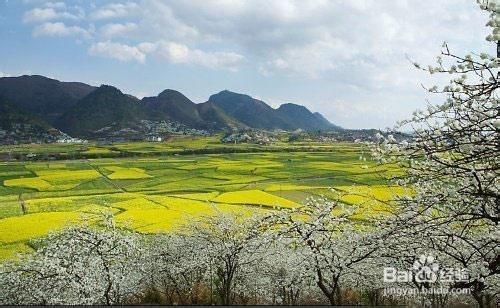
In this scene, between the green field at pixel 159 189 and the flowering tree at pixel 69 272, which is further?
the green field at pixel 159 189

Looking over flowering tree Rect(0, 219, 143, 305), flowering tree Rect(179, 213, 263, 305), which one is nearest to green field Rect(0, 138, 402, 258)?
flowering tree Rect(179, 213, 263, 305)

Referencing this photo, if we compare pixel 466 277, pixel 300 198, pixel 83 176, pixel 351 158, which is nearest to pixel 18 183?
pixel 83 176

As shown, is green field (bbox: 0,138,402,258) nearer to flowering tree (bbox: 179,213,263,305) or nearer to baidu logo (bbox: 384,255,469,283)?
flowering tree (bbox: 179,213,263,305)

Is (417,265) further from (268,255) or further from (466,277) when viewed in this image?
(268,255)

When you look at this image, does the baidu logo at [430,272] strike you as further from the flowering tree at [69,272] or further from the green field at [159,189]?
the green field at [159,189]

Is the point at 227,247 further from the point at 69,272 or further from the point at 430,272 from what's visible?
the point at 430,272

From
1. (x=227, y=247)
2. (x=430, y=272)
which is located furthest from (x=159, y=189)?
(x=430, y=272)

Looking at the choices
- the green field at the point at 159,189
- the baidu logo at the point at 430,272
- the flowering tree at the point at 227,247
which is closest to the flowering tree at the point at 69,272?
the flowering tree at the point at 227,247
